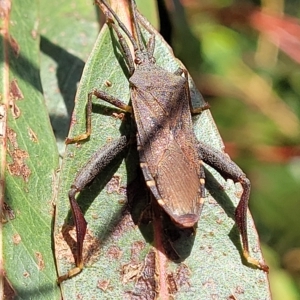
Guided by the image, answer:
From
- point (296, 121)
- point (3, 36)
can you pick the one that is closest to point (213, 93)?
point (296, 121)

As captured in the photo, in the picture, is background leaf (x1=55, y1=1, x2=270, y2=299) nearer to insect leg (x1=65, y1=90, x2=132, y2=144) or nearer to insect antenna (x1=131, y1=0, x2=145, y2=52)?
insect leg (x1=65, y1=90, x2=132, y2=144)

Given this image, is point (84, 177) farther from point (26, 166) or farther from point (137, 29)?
point (137, 29)

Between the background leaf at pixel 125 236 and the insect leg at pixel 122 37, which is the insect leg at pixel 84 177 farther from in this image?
the insect leg at pixel 122 37

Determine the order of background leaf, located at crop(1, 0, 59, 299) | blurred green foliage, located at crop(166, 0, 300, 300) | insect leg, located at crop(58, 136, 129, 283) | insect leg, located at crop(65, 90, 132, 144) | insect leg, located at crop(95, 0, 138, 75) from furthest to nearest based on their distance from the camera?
blurred green foliage, located at crop(166, 0, 300, 300), insect leg, located at crop(95, 0, 138, 75), insect leg, located at crop(65, 90, 132, 144), insect leg, located at crop(58, 136, 129, 283), background leaf, located at crop(1, 0, 59, 299)

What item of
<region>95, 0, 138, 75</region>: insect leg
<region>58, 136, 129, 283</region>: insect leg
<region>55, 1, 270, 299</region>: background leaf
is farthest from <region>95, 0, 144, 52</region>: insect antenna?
<region>58, 136, 129, 283</region>: insect leg

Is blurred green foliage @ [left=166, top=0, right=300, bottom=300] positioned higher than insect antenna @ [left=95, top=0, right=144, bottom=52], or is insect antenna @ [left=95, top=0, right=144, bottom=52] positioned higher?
insect antenna @ [left=95, top=0, right=144, bottom=52]

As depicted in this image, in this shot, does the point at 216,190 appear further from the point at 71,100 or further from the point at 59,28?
the point at 59,28

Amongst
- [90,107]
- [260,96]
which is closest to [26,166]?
[90,107]

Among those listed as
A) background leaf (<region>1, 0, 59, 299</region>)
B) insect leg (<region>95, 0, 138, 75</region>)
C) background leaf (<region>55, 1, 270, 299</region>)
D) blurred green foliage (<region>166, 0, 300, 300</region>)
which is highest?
insect leg (<region>95, 0, 138, 75</region>)
